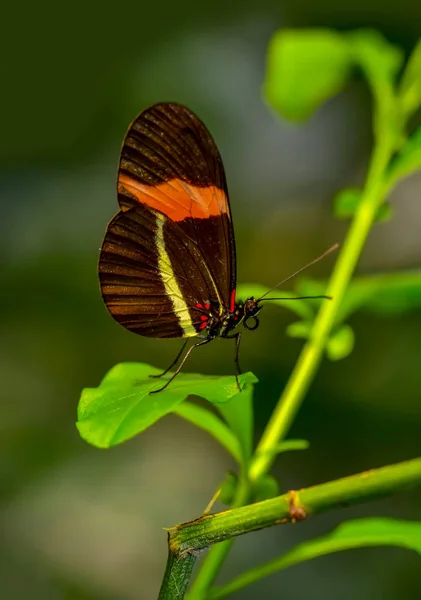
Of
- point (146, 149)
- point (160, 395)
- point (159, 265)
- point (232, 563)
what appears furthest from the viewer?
point (232, 563)

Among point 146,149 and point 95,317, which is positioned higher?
point 95,317

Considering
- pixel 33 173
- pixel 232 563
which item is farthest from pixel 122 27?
pixel 232 563

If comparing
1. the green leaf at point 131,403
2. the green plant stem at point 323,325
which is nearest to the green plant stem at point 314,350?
the green plant stem at point 323,325

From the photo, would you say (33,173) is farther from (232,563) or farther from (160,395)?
(160,395)

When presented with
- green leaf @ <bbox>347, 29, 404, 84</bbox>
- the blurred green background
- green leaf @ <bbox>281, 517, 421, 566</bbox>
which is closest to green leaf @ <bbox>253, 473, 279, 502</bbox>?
green leaf @ <bbox>281, 517, 421, 566</bbox>

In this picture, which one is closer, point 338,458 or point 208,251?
point 208,251

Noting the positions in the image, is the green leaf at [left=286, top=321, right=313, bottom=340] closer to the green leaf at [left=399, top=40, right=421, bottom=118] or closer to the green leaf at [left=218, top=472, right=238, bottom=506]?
Result: the green leaf at [left=218, top=472, right=238, bottom=506]

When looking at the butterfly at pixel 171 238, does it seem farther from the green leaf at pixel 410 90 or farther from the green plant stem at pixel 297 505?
the green plant stem at pixel 297 505
